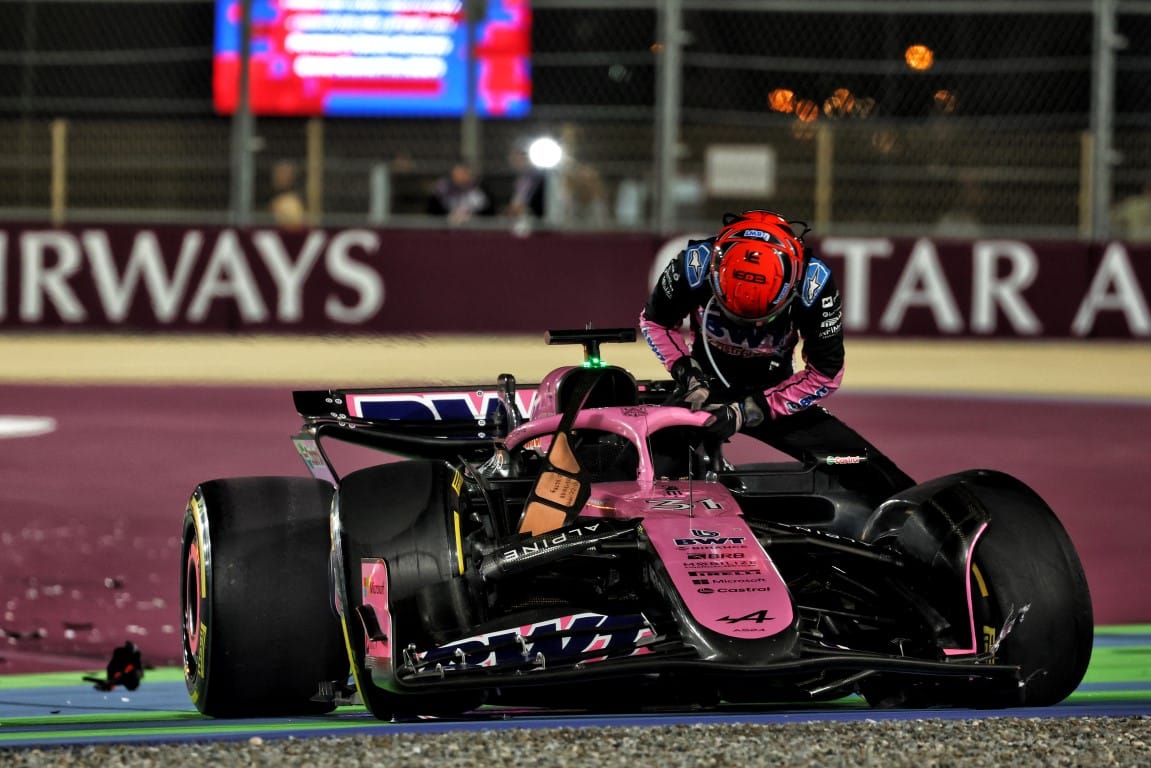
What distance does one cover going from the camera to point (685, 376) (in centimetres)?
715

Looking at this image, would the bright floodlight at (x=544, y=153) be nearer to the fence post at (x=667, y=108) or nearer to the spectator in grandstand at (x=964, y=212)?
the fence post at (x=667, y=108)

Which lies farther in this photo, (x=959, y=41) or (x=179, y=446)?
(x=959, y=41)

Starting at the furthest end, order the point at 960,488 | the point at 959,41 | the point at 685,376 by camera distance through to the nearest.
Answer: the point at 959,41 → the point at 685,376 → the point at 960,488

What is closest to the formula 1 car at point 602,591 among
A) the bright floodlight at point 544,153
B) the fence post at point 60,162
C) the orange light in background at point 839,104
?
the bright floodlight at point 544,153

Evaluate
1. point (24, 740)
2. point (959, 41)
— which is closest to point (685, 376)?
point (24, 740)

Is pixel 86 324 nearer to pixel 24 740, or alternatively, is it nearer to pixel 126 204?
pixel 126 204

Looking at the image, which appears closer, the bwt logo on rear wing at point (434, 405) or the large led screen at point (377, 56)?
the bwt logo on rear wing at point (434, 405)

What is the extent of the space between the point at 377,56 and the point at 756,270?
1666 cm

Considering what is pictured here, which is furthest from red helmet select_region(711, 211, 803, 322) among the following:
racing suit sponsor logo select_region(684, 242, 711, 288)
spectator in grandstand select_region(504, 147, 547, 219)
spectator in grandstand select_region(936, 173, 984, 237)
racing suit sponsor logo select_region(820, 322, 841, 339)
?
spectator in grandstand select_region(936, 173, 984, 237)

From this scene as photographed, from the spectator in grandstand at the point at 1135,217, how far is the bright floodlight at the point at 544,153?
5.76 meters

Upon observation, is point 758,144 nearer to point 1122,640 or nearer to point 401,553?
point 1122,640

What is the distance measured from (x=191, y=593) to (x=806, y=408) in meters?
2.33

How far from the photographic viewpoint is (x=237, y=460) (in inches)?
482

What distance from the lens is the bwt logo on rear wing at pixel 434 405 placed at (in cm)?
742
